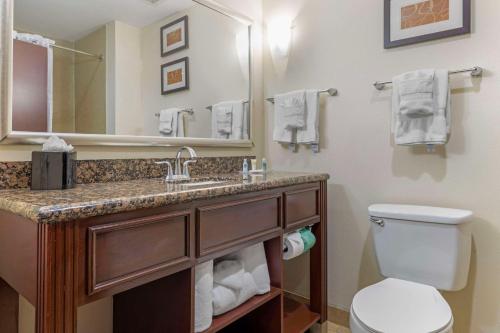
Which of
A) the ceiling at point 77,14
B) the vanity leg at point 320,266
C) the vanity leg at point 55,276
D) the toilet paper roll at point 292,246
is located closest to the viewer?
the vanity leg at point 55,276

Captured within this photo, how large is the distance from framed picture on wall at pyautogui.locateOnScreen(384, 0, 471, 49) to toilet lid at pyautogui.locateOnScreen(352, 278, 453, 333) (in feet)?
3.87

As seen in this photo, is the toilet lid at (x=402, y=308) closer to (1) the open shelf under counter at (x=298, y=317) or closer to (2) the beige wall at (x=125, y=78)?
(1) the open shelf under counter at (x=298, y=317)

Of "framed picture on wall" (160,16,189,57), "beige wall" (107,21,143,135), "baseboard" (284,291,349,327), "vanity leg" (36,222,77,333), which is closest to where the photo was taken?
"vanity leg" (36,222,77,333)

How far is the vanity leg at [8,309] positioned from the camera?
1118mm

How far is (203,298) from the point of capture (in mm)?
1125

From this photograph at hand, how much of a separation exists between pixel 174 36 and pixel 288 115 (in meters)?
0.78

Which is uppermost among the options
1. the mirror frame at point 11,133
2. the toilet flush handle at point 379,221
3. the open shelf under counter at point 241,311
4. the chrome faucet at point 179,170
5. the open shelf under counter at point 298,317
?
the mirror frame at point 11,133

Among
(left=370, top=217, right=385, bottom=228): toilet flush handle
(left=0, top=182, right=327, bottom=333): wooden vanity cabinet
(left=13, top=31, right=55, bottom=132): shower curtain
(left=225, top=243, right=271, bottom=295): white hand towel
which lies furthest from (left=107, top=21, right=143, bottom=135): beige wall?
(left=370, top=217, right=385, bottom=228): toilet flush handle

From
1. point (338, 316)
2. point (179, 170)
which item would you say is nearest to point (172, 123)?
point (179, 170)

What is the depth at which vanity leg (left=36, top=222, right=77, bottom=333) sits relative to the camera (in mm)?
716

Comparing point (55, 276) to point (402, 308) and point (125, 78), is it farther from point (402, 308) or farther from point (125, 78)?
point (402, 308)

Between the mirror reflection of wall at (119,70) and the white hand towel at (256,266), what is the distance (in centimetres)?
70

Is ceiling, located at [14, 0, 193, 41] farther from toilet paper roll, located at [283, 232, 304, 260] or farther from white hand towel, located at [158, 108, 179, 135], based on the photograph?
toilet paper roll, located at [283, 232, 304, 260]

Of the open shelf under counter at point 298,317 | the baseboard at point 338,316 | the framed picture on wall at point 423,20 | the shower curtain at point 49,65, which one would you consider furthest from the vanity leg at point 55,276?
the framed picture on wall at point 423,20
